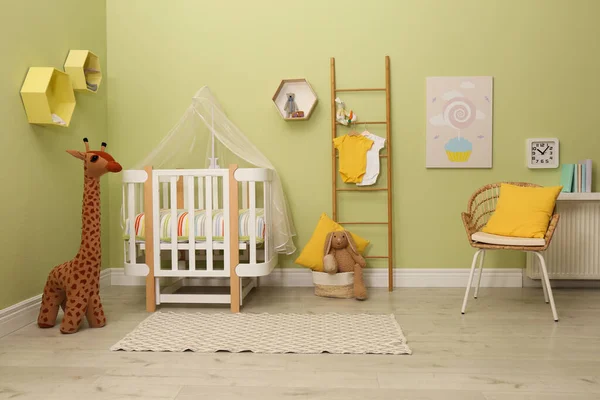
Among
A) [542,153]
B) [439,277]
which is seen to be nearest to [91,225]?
[439,277]

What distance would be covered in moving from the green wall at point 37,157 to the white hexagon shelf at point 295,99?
1278 millimetres

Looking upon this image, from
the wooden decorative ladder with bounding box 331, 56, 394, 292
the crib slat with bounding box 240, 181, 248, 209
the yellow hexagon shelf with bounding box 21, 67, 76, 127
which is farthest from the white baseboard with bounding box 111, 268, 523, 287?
the yellow hexagon shelf with bounding box 21, 67, 76, 127

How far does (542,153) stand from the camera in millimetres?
3447

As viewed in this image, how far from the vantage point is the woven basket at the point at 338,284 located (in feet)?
10.4

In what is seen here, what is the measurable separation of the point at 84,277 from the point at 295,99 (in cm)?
185

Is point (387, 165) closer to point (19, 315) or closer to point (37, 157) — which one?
point (37, 157)

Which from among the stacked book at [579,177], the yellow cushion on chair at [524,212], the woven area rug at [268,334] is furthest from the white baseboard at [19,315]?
the stacked book at [579,177]

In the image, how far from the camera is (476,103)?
137 inches

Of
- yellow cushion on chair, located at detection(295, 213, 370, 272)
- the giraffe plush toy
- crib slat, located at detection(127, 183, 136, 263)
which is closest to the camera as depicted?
the giraffe plush toy

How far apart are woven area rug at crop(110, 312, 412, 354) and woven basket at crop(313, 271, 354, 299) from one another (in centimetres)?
44

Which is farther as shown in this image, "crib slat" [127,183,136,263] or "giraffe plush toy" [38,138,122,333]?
"crib slat" [127,183,136,263]

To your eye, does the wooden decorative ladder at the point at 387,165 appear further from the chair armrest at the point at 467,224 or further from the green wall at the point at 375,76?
the chair armrest at the point at 467,224

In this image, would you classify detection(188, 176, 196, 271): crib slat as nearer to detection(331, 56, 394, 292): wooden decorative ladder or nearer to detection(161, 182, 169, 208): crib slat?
detection(161, 182, 169, 208): crib slat

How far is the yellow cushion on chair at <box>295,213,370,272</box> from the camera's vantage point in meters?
3.27
